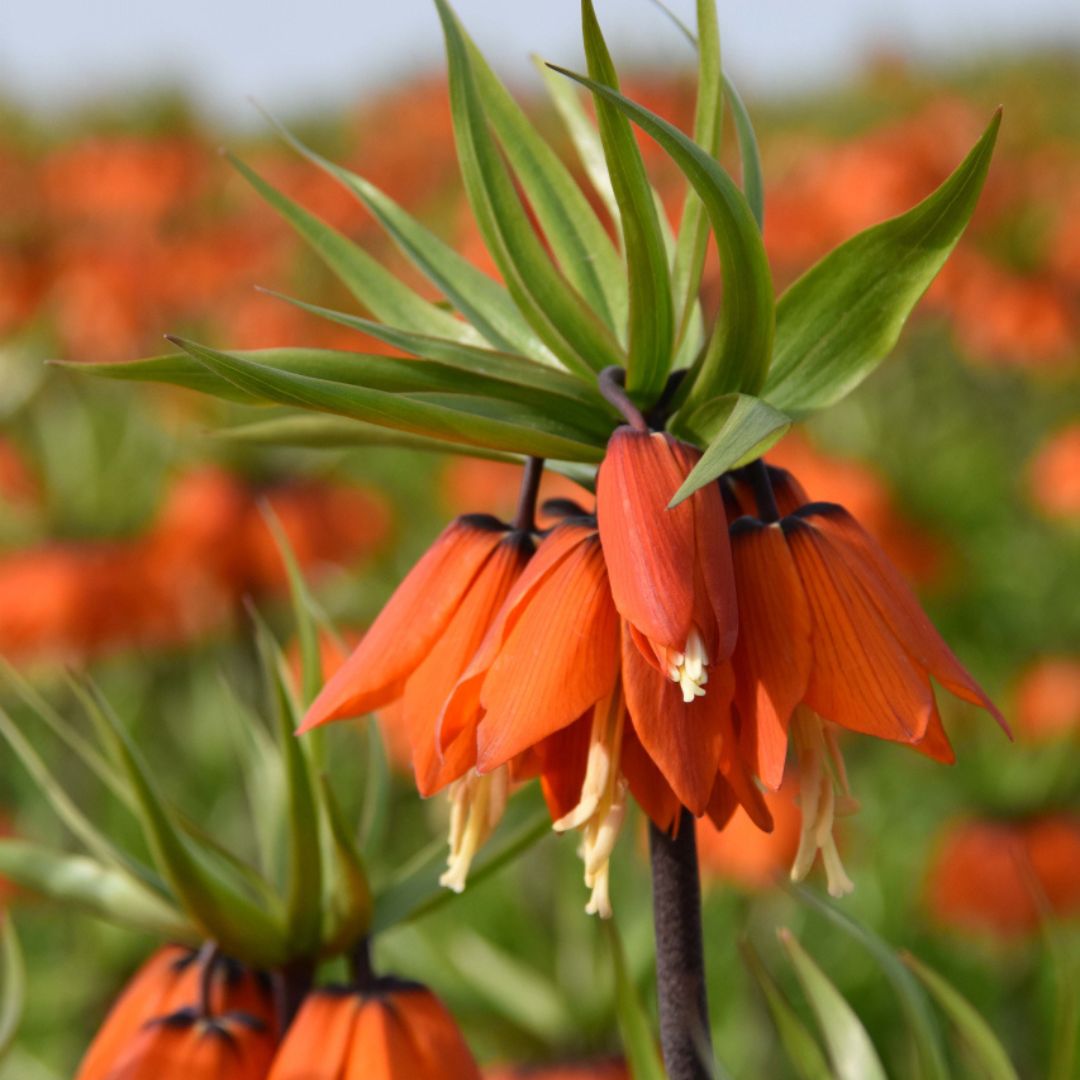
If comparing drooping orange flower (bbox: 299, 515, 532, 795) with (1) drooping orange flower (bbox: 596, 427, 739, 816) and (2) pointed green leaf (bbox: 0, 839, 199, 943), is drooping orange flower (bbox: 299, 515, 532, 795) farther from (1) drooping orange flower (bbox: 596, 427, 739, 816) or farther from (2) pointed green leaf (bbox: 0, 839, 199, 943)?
(2) pointed green leaf (bbox: 0, 839, 199, 943)

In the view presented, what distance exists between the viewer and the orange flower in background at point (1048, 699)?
9.02ft

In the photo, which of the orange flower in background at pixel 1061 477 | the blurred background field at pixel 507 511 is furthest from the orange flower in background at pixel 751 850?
the orange flower in background at pixel 1061 477

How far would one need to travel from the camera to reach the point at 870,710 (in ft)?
2.14

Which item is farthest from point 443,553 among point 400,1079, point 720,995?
point 720,995

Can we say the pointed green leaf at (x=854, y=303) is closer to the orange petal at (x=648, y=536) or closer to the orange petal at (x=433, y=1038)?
the orange petal at (x=648, y=536)

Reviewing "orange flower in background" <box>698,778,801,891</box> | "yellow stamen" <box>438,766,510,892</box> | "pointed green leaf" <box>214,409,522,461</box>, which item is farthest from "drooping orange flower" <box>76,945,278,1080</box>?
"orange flower in background" <box>698,778,801,891</box>

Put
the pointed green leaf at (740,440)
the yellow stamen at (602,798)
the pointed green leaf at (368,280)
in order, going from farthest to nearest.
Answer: the pointed green leaf at (368,280) → the yellow stamen at (602,798) → the pointed green leaf at (740,440)

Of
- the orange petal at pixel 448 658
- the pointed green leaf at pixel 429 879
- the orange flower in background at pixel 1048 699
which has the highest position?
the orange petal at pixel 448 658

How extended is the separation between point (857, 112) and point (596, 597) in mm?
8772

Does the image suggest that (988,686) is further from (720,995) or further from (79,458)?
(79,458)

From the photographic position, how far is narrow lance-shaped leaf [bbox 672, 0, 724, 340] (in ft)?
2.23

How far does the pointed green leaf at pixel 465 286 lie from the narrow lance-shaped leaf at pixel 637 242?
10 cm

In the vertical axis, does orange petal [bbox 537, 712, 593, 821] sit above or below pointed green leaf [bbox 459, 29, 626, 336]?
below

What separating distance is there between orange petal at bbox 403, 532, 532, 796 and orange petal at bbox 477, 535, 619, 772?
0.13 ft
